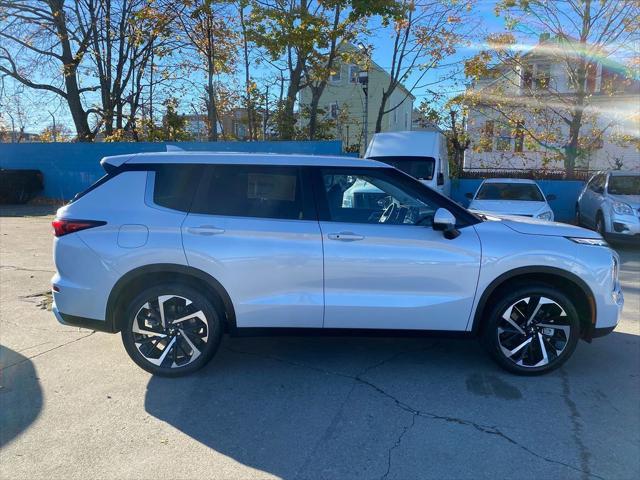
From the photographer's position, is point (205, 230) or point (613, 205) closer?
point (205, 230)

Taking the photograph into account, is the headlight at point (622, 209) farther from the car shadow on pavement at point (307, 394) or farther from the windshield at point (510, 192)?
the car shadow on pavement at point (307, 394)

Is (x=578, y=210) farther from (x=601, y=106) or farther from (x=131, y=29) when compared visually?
(x=131, y=29)

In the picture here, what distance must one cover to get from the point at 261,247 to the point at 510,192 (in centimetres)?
872

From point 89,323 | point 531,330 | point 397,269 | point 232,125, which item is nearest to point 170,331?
point 89,323

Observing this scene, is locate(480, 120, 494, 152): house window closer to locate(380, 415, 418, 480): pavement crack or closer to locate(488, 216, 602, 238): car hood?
locate(488, 216, 602, 238): car hood

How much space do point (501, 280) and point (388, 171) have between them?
1.27 m

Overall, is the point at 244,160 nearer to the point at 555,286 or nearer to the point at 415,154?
the point at 555,286

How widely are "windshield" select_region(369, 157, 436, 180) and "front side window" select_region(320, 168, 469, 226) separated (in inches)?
297

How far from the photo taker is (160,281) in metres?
3.81

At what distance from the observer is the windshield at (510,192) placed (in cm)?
1063

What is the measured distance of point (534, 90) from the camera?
1603 centimetres

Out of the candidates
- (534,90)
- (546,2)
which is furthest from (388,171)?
(534,90)

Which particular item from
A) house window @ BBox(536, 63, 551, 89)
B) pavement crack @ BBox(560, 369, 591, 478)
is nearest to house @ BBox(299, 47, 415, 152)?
house window @ BBox(536, 63, 551, 89)

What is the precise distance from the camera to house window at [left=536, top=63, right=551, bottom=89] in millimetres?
15445
